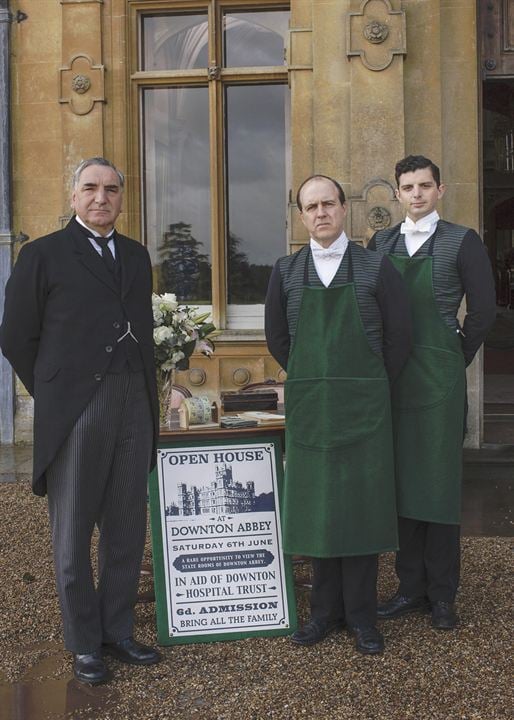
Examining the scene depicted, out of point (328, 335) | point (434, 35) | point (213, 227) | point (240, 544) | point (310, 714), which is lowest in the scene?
point (310, 714)

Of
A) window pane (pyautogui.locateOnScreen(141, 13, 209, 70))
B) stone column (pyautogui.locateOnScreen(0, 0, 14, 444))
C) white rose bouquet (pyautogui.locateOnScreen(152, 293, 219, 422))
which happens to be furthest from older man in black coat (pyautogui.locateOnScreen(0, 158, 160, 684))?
window pane (pyautogui.locateOnScreen(141, 13, 209, 70))

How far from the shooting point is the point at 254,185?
801cm

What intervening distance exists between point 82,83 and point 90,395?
4979 millimetres

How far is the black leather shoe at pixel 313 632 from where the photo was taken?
3.62 metres

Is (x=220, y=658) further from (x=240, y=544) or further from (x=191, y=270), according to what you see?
(x=191, y=270)

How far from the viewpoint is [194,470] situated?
12.6 ft

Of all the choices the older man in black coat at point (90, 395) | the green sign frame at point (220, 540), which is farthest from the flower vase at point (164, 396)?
the older man in black coat at point (90, 395)

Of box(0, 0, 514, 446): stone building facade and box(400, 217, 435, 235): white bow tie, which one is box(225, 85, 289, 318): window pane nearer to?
box(0, 0, 514, 446): stone building facade

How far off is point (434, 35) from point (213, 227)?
7.82 ft

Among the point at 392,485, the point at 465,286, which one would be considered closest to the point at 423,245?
the point at 465,286

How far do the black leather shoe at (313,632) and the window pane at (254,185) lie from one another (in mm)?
4646

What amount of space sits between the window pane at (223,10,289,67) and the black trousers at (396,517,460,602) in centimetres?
517

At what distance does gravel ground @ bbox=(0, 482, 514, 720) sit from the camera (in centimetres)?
307

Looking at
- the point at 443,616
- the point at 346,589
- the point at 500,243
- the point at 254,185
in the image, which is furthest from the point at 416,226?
the point at 500,243
